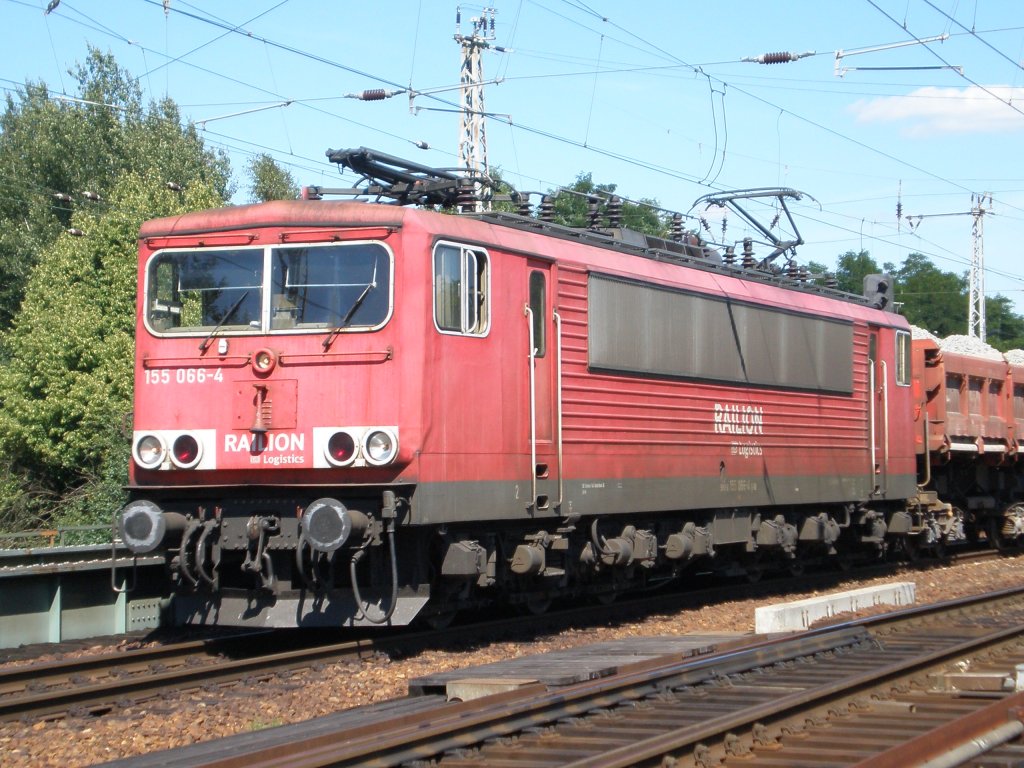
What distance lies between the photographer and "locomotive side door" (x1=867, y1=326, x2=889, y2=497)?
703 inches

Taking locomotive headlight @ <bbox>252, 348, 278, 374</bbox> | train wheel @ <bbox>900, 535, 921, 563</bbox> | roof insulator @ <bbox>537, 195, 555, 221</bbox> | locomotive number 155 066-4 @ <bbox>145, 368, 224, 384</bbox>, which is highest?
roof insulator @ <bbox>537, 195, 555, 221</bbox>

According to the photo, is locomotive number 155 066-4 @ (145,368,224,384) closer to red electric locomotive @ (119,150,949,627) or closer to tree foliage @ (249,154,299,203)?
red electric locomotive @ (119,150,949,627)

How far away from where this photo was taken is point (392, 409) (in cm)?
1010

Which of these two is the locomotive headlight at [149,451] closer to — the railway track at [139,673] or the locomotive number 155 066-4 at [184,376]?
the locomotive number 155 066-4 at [184,376]

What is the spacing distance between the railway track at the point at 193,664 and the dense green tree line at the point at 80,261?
7.15 ft

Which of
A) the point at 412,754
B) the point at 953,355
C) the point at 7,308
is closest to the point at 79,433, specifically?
the point at 7,308

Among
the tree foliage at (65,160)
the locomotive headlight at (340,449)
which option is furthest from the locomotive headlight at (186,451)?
the tree foliage at (65,160)

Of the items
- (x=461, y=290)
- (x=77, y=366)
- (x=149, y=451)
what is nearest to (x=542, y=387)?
(x=461, y=290)

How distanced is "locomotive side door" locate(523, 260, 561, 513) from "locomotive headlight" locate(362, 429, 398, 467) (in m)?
1.75

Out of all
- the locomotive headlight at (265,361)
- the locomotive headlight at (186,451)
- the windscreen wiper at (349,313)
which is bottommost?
the locomotive headlight at (186,451)

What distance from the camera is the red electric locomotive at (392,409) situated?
10.2 metres

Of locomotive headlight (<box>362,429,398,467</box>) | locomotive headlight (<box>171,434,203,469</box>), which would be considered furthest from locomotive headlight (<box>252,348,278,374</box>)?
locomotive headlight (<box>362,429,398,467</box>)

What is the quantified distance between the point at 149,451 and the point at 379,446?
2.14 m

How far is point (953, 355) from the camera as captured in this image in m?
21.3
